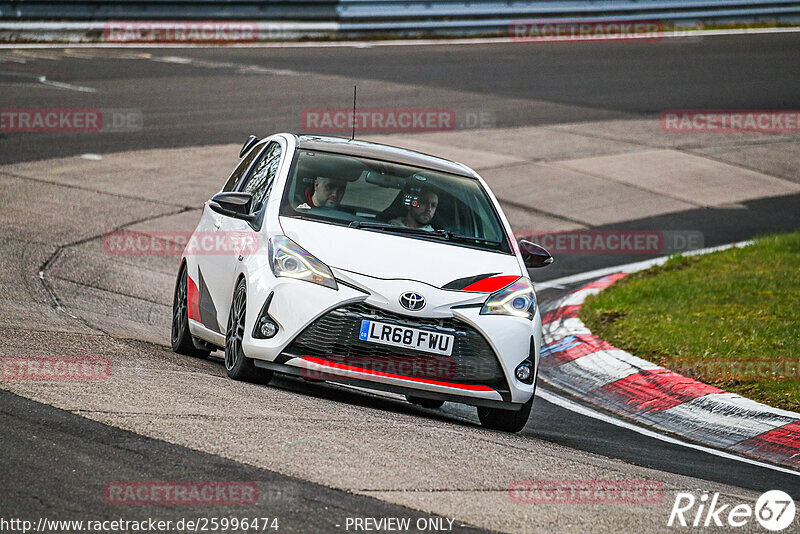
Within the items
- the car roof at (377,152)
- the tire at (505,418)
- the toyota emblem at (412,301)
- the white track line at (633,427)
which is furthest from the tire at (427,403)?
the car roof at (377,152)

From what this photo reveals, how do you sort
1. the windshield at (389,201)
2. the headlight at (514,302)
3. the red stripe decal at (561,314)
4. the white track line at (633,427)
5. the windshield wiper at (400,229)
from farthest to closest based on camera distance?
1. the red stripe decal at (561,314)
2. the windshield at (389,201)
3. the windshield wiper at (400,229)
4. the white track line at (633,427)
5. the headlight at (514,302)

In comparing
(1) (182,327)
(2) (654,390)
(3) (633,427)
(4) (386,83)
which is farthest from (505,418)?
(4) (386,83)

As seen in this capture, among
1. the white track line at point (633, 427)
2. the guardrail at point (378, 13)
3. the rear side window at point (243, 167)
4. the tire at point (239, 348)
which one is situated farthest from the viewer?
the guardrail at point (378, 13)

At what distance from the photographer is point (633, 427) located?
26.5 ft

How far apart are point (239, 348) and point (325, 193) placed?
4.01 ft

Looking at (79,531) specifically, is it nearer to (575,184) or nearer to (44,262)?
(44,262)

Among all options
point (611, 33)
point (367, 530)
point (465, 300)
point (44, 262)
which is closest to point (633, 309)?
point (465, 300)

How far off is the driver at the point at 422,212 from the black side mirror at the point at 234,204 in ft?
3.08

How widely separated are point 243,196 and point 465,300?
1733mm

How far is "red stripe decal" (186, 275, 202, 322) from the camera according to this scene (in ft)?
27.0

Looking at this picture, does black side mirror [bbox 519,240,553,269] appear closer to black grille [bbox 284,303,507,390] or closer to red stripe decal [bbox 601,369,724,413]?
black grille [bbox 284,303,507,390]

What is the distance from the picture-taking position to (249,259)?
7.23 meters

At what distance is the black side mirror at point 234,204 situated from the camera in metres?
7.61

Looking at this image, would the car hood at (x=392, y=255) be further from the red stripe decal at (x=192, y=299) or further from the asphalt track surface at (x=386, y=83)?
the asphalt track surface at (x=386, y=83)
